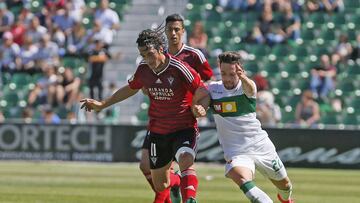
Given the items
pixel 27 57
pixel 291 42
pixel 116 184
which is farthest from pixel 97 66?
pixel 116 184

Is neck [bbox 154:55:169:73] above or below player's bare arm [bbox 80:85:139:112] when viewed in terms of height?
above

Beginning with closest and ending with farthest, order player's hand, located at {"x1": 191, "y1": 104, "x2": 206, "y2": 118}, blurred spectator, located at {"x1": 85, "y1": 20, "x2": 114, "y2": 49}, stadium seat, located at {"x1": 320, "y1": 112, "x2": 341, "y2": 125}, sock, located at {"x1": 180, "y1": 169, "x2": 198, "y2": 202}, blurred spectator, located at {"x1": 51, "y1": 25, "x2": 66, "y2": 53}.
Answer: player's hand, located at {"x1": 191, "y1": 104, "x2": 206, "y2": 118}, sock, located at {"x1": 180, "y1": 169, "x2": 198, "y2": 202}, stadium seat, located at {"x1": 320, "y1": 112, "x2": 341, "y2": 125}, blurred spectator, located at {"x1": 85, "y1": 20, "x2": 114, "y2": 49}, blurred spectator, located at {"x1": 51, "y1": 25, "x2": 66, "y2": 53}

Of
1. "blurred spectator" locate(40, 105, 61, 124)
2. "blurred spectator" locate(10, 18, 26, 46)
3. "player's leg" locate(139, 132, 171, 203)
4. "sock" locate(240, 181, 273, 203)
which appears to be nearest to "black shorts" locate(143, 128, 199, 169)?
"player's leg" locate(139, 132, 171, 203)

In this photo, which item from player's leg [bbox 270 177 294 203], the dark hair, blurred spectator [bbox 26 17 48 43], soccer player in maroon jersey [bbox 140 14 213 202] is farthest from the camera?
blurred spectator [bbox 26 17 48 43]

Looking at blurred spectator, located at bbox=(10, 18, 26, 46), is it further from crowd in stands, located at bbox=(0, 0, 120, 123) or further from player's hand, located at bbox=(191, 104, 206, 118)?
player's hand, located at bbox=(191, 104, 206, 118)

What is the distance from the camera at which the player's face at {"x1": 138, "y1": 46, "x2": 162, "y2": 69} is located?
10.8 metres

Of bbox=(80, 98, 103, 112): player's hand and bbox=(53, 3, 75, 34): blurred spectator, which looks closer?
bbox=(80, 98, 103, 112): player's hand

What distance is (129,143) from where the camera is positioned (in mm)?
23500

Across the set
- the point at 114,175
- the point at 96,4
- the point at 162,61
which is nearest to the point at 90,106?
the point at 162,61

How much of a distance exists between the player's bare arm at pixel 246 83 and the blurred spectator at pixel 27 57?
16.9 meters

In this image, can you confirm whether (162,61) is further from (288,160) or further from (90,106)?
(288,160)

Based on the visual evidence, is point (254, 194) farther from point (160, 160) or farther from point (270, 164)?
point (160, 160)

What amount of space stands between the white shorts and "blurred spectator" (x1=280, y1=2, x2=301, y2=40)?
51.5 ft

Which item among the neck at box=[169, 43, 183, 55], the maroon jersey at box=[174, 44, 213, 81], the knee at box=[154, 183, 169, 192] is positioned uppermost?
the neck at box=[169, 43, 183, 55]
